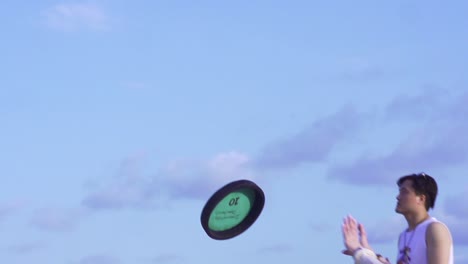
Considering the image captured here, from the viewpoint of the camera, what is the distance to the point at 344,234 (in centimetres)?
1095

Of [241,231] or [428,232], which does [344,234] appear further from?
[241,231]

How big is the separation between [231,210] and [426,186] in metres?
3.15

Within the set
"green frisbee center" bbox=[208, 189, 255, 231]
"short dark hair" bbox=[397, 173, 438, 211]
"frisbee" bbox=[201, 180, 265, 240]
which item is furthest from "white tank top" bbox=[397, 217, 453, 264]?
"green frisbee center" bbox=[208, 189, 255, 231]

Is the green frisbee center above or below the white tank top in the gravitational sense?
above

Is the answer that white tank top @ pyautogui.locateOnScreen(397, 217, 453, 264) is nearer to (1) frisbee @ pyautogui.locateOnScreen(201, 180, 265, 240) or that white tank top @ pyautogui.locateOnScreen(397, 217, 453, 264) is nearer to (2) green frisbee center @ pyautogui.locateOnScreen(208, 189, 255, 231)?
(1) frisbee @ pyautogui.locateOnScreen(201, 180, 265, 240)

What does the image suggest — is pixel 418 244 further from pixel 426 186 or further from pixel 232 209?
pixel 232 209

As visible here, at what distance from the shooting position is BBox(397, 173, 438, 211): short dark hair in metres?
11.4

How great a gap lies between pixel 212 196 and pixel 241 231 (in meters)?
1.00

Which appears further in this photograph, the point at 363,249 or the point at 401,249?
the point at 401,249

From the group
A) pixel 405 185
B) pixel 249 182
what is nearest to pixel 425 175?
pixel 405 185

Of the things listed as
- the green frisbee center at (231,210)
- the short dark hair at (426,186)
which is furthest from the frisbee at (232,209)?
the short dark hair at (426,186)

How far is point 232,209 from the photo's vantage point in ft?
45.0

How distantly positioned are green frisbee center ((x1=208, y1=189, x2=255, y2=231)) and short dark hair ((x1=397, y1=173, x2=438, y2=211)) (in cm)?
275

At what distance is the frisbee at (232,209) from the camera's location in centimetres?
1321
